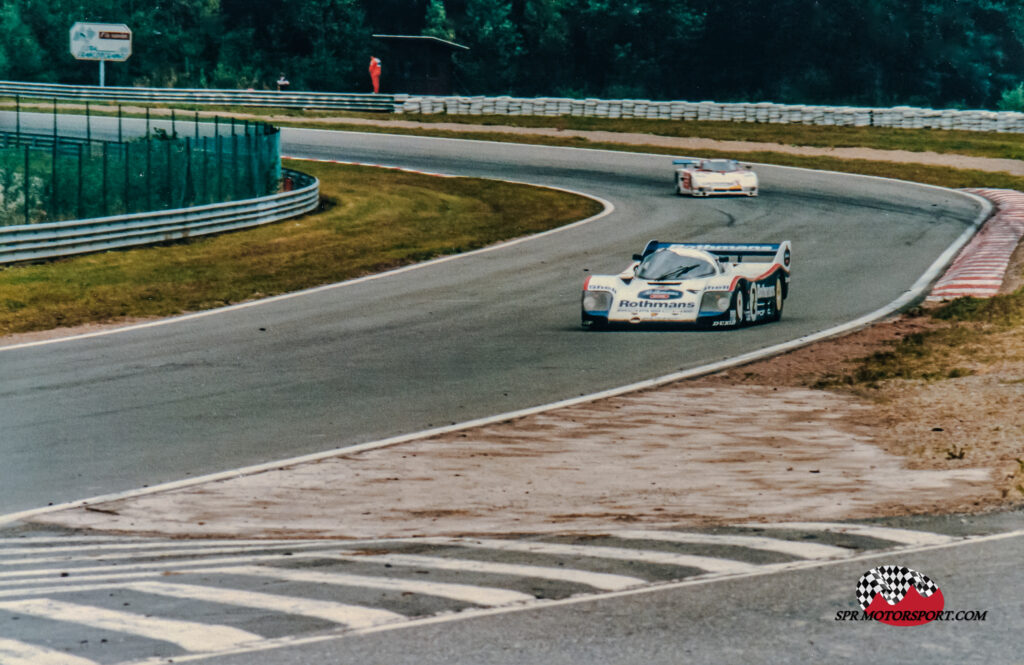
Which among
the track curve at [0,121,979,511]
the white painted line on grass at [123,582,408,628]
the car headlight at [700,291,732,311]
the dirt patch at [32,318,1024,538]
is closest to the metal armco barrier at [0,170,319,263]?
the track curve at [0,121,979,511]

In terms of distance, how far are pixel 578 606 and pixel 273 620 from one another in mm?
1654

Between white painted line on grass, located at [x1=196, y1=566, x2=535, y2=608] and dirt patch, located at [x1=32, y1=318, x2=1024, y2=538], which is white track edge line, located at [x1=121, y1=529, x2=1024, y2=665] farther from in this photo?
dirt patch, located at [x1=32, y1=318, x2=1024, y2=538]

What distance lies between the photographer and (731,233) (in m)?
32.2

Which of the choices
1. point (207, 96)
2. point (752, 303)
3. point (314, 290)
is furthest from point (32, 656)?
point (207, 96)

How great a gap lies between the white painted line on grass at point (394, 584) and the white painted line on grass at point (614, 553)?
1004mm

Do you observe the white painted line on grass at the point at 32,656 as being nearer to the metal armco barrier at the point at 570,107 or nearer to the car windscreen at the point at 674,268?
the car windscreen at the point at 674,268

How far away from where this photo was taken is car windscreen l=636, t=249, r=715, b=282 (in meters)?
20.5

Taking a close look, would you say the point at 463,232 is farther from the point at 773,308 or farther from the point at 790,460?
the point at 790,460

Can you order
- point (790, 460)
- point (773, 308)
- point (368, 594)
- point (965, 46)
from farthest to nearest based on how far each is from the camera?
point (965, 46), point (773, 308), point (790, 460), point (368, 594)

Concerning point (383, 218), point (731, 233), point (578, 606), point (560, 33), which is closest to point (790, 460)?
point (578, 606)

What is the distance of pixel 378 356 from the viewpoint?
1853 cm

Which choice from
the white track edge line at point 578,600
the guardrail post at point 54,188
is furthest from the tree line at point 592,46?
the white track edge line at point 578,600

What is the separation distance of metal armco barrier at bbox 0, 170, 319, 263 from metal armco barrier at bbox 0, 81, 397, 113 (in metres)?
32.9

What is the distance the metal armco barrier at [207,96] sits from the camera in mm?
67688
